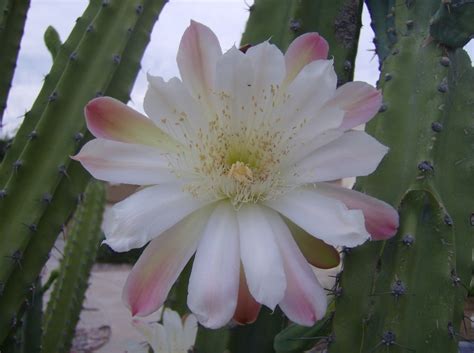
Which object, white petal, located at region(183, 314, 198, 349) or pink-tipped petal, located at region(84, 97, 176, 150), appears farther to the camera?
white petal, located at region(183, 314, 198, 349)

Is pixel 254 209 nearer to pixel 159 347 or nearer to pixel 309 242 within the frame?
pixel 309 242

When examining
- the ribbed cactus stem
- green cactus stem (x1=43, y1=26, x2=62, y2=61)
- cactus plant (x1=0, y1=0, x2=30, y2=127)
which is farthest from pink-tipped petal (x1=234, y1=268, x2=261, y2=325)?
green cactus stem (x1=43, y1=26, x2=62, y2=61)

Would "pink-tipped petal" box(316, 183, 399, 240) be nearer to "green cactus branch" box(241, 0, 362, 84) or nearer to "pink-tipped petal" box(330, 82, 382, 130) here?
"pink-tipped petal" box(330, 82, 382, 130)

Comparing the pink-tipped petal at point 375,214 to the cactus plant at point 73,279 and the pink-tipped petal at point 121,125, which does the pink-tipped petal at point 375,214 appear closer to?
the pink-tipped petal at point 121,125

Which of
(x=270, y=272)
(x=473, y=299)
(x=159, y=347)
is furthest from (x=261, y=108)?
(x=473, y=299)

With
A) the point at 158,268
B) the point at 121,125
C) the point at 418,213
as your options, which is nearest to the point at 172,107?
the point at 121,125

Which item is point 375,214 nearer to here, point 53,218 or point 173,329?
point 173,329
